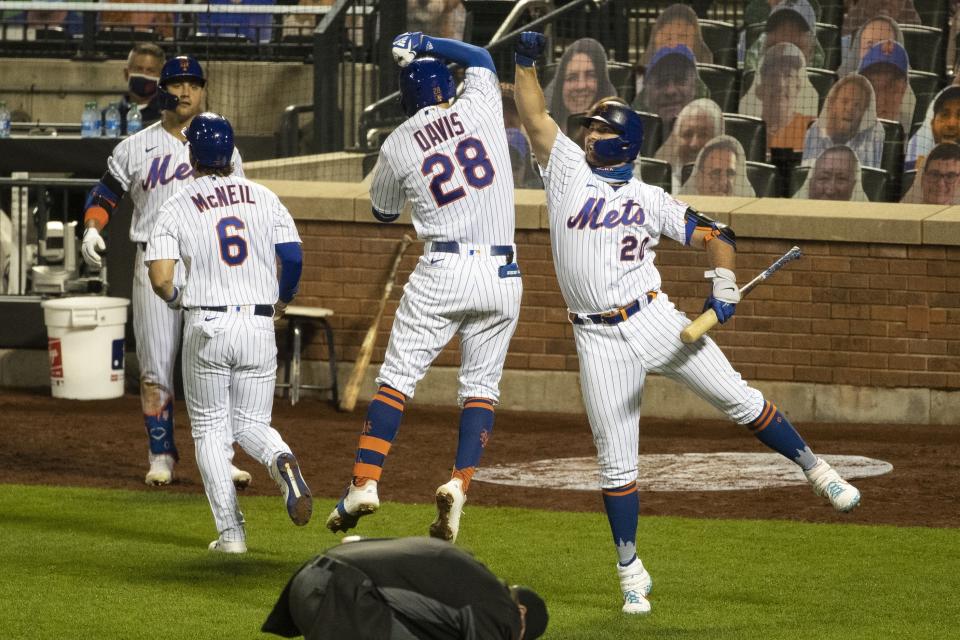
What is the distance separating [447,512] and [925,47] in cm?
797

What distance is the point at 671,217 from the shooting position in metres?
5.95

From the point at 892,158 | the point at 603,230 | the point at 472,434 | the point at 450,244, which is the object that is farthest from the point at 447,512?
the point at 892,158

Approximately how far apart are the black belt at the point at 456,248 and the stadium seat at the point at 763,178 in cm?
531

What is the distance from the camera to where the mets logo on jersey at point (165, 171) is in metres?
8.38

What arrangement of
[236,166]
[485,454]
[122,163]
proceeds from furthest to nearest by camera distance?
1. [485,454]
2. [122,163]
3. [236,166]

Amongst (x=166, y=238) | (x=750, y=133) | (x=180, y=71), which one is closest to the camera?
(x=166, y=238)

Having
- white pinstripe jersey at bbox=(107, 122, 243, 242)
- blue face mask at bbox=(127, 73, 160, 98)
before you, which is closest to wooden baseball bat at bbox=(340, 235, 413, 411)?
blue face mask at bbox=(127, 73, 160, 98)

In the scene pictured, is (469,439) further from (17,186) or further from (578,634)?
(17,186)

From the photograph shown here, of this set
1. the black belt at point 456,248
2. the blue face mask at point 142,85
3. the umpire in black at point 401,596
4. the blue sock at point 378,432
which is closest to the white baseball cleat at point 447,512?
the blue sock at point 378,432

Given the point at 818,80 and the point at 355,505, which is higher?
the point at 818,80

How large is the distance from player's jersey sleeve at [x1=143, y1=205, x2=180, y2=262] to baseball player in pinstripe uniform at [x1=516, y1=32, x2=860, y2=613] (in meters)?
1.76

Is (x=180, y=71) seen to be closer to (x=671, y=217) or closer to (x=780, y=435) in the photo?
(x=671, y=217)

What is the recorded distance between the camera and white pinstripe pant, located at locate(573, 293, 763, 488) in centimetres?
593

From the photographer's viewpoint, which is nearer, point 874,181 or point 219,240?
point 219,240
